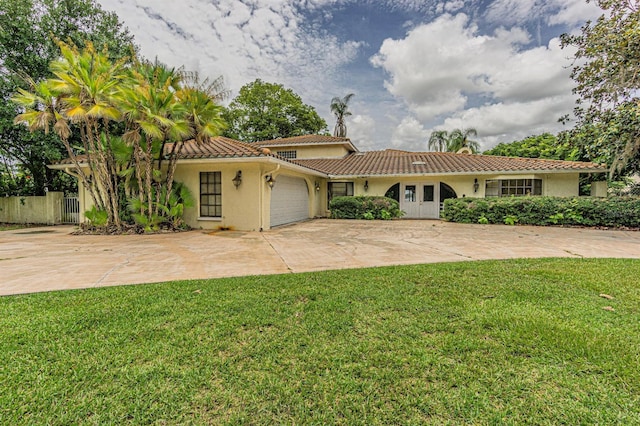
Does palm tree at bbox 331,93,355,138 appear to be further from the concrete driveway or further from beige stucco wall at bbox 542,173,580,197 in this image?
the concrete driveway

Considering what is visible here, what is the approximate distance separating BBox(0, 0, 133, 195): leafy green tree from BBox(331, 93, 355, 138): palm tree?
17422 millimetres

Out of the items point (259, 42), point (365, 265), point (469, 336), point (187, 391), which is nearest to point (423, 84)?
point (259, 42)

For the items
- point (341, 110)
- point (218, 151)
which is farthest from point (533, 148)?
point (218, 151)

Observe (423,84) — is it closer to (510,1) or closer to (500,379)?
(510,1)

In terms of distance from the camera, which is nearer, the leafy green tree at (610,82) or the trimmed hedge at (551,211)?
the leafy green tree at (610,82)

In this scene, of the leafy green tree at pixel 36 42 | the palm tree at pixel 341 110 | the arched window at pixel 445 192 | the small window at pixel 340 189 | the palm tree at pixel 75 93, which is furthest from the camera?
the palm tree at pixel 341 110

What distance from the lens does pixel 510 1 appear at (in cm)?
1116

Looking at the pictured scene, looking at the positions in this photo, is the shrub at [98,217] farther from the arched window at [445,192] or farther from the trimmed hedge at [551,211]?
the arched window at [445,192]

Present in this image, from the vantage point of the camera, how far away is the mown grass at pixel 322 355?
2.00 metres

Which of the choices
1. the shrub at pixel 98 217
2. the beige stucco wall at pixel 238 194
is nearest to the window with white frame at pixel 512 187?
the beige stucco wall at pixel 238 194

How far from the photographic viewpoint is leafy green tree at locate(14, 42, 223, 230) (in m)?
8.70

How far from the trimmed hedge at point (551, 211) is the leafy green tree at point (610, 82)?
2.04 metres

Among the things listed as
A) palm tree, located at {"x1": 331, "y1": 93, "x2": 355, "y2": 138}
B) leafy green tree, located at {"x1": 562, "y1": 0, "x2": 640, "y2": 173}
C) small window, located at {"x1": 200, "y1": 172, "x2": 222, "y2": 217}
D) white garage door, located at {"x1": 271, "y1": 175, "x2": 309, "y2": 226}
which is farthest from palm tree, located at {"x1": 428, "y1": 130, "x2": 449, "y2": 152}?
small window, located at {"x1": 200, "y1": 172, "x2": 222, "y2": 217}

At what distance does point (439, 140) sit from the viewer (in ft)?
102
